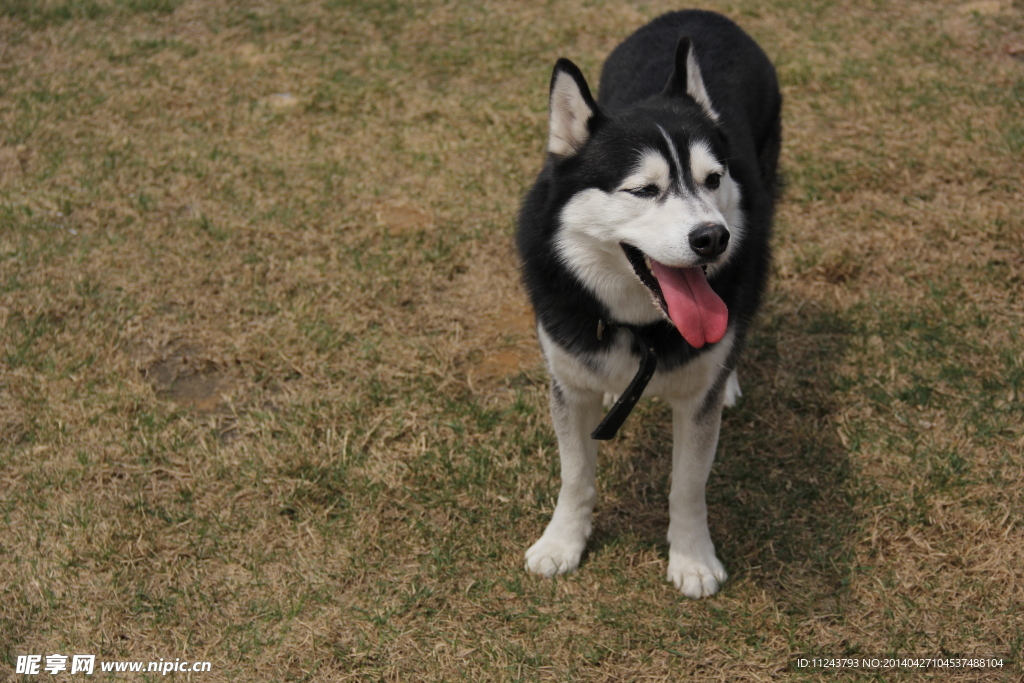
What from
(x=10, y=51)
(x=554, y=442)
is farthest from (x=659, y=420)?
(x=10, y=51)

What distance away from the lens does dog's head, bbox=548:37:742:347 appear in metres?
2.60

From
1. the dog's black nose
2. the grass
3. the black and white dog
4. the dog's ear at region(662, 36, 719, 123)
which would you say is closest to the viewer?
the dog's black nose

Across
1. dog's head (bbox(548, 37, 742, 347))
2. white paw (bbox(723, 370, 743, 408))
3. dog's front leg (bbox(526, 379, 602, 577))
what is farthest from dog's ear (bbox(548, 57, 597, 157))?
white paw (bbox(723, 370, 743, 408))

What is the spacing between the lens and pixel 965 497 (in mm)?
3432

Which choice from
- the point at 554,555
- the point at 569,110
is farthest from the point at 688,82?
the point at 554,555

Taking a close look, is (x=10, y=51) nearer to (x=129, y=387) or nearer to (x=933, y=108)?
(x=129, y=387)

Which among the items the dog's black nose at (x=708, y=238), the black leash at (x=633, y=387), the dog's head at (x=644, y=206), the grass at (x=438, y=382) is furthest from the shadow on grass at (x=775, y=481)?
the dog's black nose at (x=708, y=238)

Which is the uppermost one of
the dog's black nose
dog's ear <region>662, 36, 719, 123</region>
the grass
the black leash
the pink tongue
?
dog's ear <region>662, 36, 719, 123</region>

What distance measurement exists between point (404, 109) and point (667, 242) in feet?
12.9

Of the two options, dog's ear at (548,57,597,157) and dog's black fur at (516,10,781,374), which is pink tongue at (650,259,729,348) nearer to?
dog's black fur at (516,10,781,374)

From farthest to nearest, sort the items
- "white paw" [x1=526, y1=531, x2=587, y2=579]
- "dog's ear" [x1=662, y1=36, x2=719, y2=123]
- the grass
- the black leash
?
"white paw" [x1=526, y1=531, x2=587, y2=579], the grass, "dog's ear" [x1=662, y1=36, x2=719, y2=123], the black leash

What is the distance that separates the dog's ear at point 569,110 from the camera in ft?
9.04

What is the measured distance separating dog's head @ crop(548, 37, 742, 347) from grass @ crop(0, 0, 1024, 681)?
3.76ft

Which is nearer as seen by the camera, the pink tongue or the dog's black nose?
the dog's black nose
